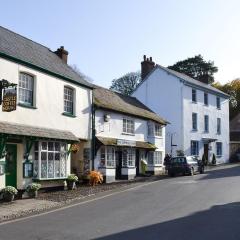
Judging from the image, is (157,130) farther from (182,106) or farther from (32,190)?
(32,190)

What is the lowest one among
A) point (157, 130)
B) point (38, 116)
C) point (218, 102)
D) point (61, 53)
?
point (38, 116)

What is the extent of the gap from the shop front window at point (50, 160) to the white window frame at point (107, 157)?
5.54 m

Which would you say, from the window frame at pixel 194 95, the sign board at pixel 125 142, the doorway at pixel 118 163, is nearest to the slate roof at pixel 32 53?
the sign board at pixel 125 142

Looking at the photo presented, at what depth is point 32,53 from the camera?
80.6ft

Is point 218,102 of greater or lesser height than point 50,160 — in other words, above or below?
above

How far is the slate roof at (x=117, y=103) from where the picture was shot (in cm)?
3042

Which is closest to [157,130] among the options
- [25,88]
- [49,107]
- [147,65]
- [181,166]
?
[181,166]

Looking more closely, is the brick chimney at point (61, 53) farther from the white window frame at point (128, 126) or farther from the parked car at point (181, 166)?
the parked car at point (181, 166)

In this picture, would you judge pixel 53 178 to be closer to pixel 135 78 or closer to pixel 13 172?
pixel 13 172

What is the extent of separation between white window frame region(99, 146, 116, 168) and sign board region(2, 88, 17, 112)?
36.2ft

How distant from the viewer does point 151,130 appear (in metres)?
37.4

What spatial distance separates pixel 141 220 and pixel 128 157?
65.9ft

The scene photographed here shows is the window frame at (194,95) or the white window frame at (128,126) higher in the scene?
the window frame at (194,95)

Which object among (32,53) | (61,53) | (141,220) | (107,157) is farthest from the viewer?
(107,157)
